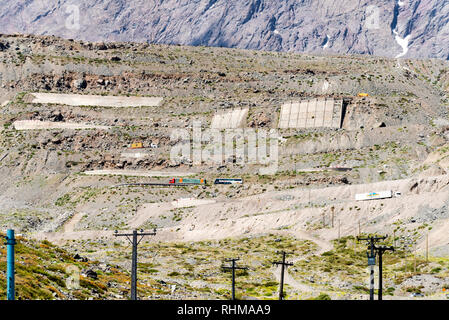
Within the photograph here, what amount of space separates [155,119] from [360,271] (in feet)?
340

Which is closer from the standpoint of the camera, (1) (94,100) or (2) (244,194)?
(2) (244,194)

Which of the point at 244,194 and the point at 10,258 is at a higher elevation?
the point at 244,194

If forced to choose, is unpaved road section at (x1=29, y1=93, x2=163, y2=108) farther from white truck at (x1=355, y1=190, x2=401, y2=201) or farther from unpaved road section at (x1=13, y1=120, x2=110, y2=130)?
white truck at (x1=355, y1=190, x2=401, y2=201)

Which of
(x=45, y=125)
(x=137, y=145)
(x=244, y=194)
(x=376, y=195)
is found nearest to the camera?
(x=376, y=195)

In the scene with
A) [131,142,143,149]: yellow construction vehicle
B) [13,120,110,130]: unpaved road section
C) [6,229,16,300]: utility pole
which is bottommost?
[6,229,16,300]: utility pole

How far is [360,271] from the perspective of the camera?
85750 millimetres

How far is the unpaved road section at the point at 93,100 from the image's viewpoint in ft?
635

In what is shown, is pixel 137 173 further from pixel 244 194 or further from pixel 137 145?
pixel 244 194

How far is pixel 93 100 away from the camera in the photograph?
196000 mm

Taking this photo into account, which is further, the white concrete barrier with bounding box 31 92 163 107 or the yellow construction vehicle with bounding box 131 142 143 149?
the white concrete barrier with bounding box 31 92 163 107

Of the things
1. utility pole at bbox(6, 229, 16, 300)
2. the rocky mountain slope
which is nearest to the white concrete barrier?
the rocky mountain slope

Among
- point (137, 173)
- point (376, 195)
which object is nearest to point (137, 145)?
point (137, 173)

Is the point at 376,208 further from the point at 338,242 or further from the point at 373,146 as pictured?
the point at 373,146

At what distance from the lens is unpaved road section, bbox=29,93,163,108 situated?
635 feet
